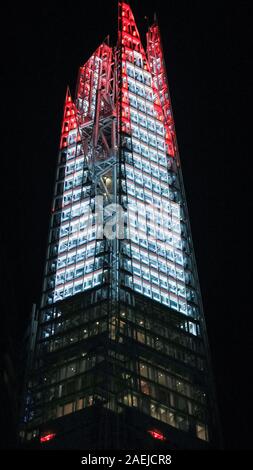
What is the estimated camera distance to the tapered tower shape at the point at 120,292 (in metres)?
76.4

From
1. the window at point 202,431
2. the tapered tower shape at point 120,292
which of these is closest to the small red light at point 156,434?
the tapered tower shape at point 120,292

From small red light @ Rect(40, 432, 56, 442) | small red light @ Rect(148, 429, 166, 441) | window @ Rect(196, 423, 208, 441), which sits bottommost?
small red light @ Rect(148, 429, 166, 441)

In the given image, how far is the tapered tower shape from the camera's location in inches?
3009

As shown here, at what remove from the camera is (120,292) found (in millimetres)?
84875

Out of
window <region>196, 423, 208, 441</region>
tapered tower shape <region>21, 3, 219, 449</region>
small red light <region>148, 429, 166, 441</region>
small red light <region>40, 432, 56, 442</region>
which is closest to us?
small red light <region>148, 429, 166, 441</region>

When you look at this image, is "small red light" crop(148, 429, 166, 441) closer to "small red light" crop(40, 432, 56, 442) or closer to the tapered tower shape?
the tapered tower shape

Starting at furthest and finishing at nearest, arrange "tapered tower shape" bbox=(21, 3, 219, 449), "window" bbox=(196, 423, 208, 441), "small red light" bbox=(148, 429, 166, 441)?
1. "window" bbox=(196, 423, 208, 441)
2. "tapered tower shape" bbox=(21, 3, 219, 449)
3. "small red light" bbox=(148, 429, 166, 441)

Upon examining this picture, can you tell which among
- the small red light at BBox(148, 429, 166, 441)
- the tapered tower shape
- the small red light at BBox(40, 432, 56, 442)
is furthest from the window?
the small red light at BBox(40, 432, 56, 442)

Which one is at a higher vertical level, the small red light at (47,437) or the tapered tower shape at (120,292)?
the tapered tower shape at (120,292)

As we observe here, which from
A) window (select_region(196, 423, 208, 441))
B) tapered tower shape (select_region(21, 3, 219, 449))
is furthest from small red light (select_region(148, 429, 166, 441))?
window (select_region(196, 423, 208, 441))

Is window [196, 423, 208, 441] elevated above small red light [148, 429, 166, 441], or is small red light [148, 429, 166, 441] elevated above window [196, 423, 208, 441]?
window [196, 423, 208, 441]

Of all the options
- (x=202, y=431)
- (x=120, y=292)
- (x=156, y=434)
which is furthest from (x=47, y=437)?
→ (x=120, y=292)

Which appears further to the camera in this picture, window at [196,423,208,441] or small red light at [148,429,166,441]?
window at [196,423,208,441]

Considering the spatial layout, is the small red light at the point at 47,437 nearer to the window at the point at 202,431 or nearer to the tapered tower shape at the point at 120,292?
the tapered tower shape at the point at 120,292
